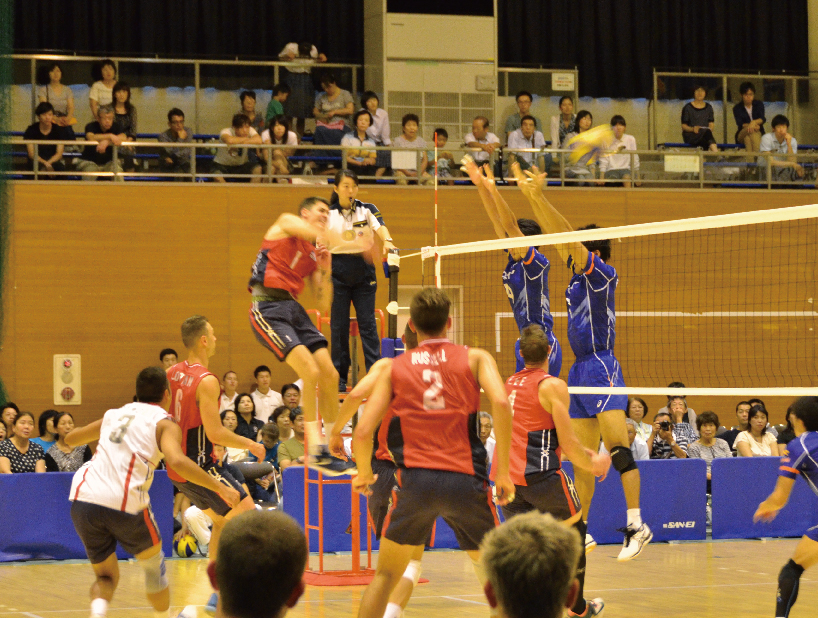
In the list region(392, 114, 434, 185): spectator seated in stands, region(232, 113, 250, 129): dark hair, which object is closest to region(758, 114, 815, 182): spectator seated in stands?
region(392, 114, 434, 185): spectator seated in stands

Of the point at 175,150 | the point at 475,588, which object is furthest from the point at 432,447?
the point at 175,150

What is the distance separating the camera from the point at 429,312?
5648 millimetres

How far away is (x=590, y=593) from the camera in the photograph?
883cm

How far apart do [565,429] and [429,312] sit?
4.54 ft

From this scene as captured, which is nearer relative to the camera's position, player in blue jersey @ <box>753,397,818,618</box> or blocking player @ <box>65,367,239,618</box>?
blocking player @ <box>65,367,239,618</box>

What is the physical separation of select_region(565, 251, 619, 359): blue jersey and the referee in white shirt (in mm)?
1942

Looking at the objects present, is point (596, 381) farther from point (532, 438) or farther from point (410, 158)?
point (410, 158)

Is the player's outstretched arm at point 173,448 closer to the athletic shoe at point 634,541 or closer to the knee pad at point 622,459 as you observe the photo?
the knee pad at point 622,459

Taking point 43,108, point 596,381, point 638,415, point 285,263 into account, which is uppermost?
point 43,108

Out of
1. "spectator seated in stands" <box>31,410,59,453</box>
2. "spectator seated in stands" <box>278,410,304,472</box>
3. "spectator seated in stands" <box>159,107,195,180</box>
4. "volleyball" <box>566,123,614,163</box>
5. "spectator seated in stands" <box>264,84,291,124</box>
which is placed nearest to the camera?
"spectator seated in stands" <box>278,410,304,472</box>

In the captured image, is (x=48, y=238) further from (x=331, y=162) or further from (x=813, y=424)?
(x=813, y=424)

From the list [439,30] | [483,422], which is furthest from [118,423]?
[439,30]

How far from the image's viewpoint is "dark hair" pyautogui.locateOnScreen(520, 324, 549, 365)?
6742 millimetres

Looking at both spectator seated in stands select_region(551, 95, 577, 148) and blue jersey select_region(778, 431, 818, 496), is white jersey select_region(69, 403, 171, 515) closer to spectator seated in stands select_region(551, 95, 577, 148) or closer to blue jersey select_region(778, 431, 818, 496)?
blue jersey select_region(778, 431, 818, 496)
